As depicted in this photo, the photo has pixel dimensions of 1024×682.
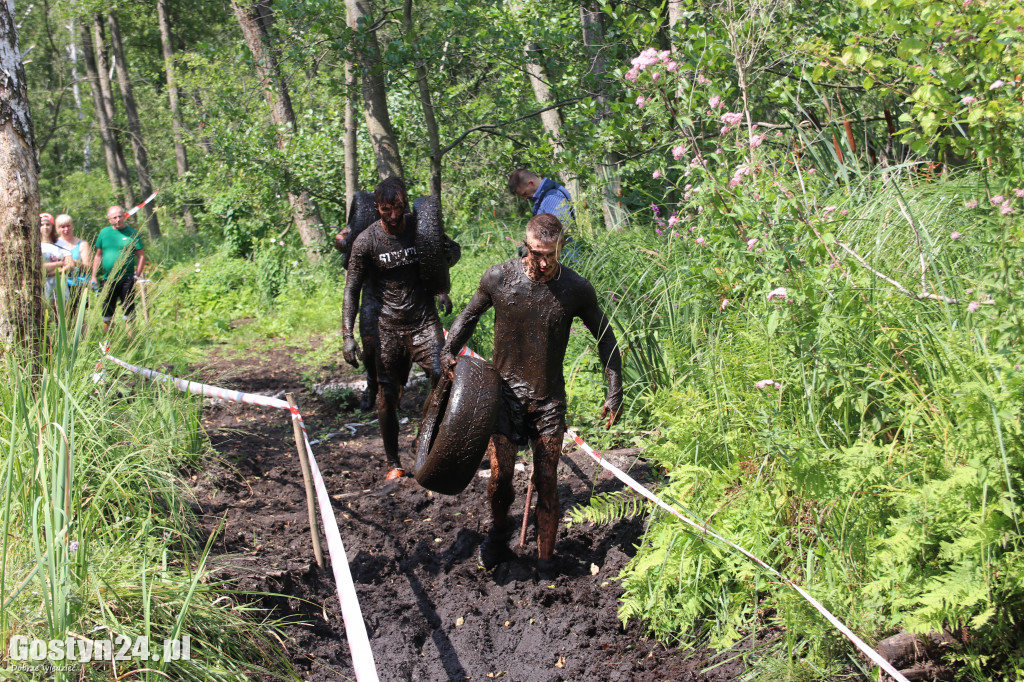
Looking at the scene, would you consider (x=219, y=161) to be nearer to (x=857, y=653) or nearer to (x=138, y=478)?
(x=138, y=478)

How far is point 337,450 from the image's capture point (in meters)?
6.60

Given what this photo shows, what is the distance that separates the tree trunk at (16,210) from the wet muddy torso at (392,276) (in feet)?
6.40

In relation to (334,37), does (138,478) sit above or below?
below

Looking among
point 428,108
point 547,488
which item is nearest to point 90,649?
point 547,488

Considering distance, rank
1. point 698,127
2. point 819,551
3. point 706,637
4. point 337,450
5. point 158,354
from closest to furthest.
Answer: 1. point 819,551
2. point 706,637
3. point 158,354
4. point 337,450
5. point 698,127

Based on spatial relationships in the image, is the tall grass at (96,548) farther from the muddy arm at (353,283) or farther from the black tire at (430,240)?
the black tire at (430,240)

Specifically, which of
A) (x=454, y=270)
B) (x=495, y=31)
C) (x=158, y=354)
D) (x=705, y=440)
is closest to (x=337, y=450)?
(x=158, y=354)

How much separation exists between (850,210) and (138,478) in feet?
13.7

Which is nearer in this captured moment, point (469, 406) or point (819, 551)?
point (819, 551)

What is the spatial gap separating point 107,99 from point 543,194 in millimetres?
19837

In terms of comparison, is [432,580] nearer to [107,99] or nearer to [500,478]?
[500,478]

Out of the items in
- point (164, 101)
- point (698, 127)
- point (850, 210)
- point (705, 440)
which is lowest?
point (705, 440)

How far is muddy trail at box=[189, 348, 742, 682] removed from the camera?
3684mm

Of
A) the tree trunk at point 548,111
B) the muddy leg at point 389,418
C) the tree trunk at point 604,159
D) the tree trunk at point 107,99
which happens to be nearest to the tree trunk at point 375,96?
the tree trunk at point 548,111
